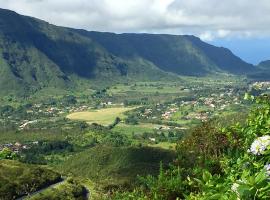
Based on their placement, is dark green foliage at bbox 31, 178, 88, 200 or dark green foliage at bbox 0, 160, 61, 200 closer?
dark green foliage at bbox 31, 178, 88, 200

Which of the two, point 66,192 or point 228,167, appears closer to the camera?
point 228,167

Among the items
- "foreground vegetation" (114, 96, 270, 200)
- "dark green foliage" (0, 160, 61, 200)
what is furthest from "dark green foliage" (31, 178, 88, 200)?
"foreground vegetation" (114, 96, 270, 200)

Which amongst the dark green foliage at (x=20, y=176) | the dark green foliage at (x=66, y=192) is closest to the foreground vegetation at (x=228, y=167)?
the dark green foliage at (x=66, y=192)

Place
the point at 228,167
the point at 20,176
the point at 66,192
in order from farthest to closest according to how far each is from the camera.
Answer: the point at 20,176
the point at 66,192
the point at 228,167

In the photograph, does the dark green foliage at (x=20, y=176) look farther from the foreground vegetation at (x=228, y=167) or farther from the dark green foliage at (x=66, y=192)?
the foreground vegetation at (x=228, y=167)

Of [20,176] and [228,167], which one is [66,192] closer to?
[20,176]

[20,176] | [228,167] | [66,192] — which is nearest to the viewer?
[228,167]

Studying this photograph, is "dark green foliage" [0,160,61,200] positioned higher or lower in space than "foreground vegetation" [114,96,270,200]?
lower

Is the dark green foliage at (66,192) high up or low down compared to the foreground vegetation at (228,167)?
down

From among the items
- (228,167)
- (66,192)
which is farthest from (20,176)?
(228,167)

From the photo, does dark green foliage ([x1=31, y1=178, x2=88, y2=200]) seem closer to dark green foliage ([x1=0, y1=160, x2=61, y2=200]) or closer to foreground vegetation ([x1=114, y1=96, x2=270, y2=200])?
dark green foliage ([x1=0, y1=160, x2=61, y2=200])

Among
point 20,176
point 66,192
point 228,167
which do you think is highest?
point 228,167
